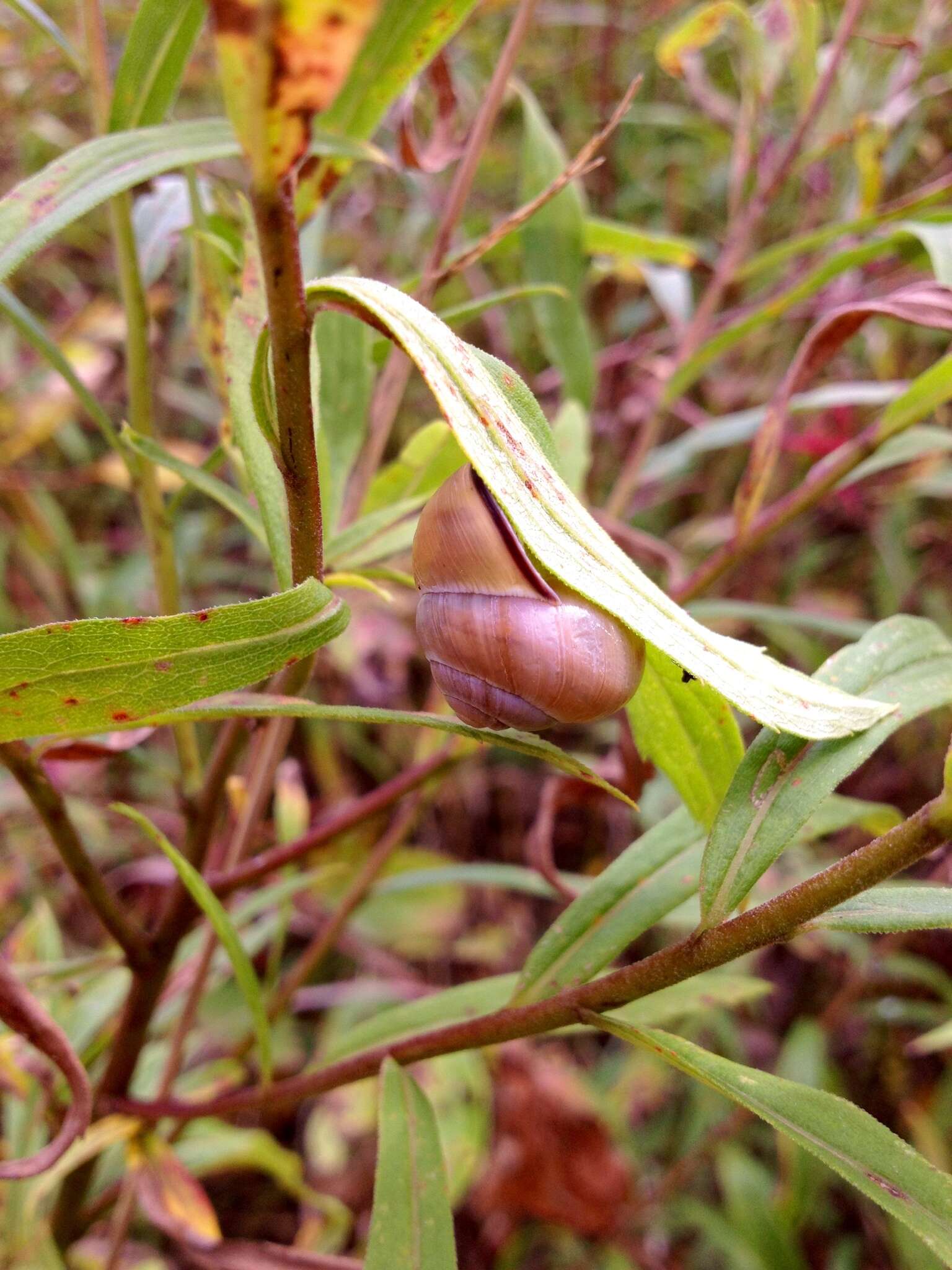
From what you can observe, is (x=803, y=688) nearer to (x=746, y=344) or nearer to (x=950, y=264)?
(x=950, y=264)

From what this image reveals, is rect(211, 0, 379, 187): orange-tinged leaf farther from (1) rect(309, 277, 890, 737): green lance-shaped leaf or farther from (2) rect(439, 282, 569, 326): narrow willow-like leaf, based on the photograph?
(2) rect(439, 282, 569, 326): narrow willow-like leaf

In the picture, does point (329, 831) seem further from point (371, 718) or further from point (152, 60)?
point (152, 60)

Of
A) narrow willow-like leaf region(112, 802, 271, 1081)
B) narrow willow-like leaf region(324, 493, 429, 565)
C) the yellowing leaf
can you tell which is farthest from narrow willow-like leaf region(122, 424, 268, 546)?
the yellowing leaf

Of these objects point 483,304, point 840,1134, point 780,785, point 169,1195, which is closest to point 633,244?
point 483,304

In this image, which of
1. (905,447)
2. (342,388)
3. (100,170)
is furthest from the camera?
(905,447)

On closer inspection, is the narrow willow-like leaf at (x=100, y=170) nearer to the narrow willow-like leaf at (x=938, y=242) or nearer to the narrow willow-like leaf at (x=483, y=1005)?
the narrow willow-like leaf at (x=938, y=242)

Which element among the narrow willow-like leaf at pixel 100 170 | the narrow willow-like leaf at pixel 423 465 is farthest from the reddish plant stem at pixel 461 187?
the narrow willow-like leaf at pixel 100 170
